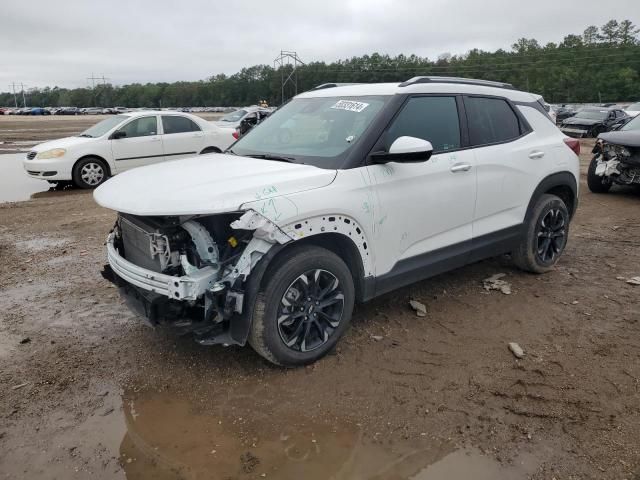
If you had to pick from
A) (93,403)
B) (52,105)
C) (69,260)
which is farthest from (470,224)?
(52,105)

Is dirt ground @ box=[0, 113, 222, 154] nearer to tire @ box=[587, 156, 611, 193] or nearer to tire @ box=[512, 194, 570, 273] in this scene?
tire @ box=[587, 156, 611, 193]

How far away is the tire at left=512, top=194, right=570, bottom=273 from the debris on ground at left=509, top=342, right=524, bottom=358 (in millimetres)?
1462

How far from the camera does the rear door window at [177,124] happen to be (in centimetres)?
1169

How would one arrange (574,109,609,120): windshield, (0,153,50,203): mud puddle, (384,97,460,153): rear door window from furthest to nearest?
1. (574,109,609,120): windshield
2. (0,153,50,203): mud puddle
3. (384,97,460,153): rear door window

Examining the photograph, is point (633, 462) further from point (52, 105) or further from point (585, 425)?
point (52, 105)

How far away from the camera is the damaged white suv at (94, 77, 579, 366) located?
3.09 m

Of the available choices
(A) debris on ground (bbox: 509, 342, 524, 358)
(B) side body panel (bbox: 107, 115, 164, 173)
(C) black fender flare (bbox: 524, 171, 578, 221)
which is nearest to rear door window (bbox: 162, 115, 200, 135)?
(B) side body panel (bbox: 107, 115, 164, 173)

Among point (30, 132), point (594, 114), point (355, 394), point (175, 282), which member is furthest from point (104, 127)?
point (30, 132)

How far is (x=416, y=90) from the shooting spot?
4.04m

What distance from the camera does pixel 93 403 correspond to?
321cm

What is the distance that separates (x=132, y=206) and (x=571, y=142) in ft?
14.8

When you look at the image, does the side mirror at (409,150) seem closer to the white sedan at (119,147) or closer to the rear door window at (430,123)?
the rear door window at (430,123)

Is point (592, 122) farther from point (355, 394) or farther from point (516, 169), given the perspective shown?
point (355, 394)

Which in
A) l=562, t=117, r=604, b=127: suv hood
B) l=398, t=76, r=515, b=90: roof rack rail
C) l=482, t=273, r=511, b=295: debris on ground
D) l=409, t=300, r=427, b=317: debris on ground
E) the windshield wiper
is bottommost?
l=409, t=300, r=427, b=317: debris on ground
